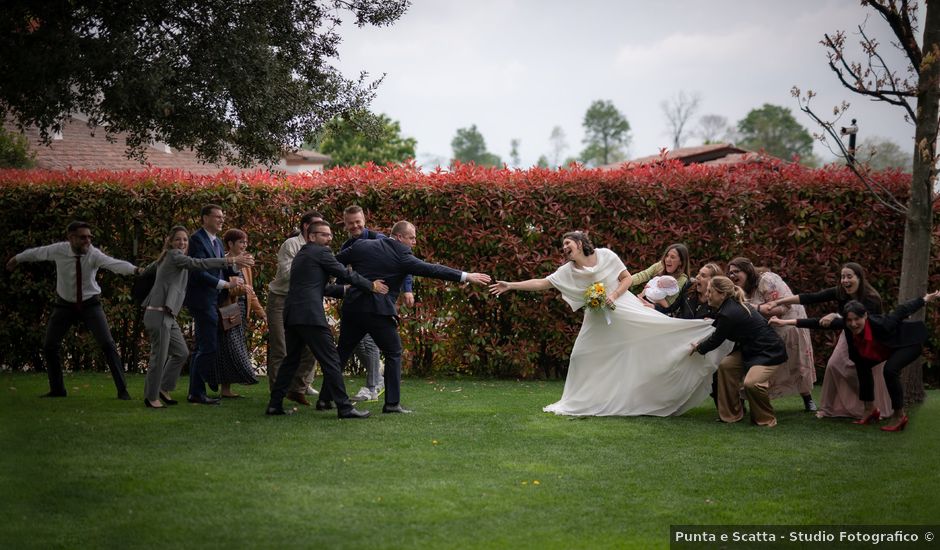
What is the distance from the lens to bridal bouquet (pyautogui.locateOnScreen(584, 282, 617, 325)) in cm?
1042

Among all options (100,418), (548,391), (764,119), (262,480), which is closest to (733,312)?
(548,391)

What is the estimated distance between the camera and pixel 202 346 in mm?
10695

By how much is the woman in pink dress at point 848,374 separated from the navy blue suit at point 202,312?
22.9 ft

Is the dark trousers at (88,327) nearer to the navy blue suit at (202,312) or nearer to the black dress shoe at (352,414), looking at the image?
the navy blue suit at (202,312)

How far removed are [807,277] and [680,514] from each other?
26.9 ft

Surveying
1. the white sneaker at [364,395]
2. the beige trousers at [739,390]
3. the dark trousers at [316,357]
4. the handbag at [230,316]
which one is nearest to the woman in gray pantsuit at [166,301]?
the handbag at [230,316]

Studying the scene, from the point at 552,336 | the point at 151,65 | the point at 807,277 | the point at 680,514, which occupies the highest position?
the point at 151,65

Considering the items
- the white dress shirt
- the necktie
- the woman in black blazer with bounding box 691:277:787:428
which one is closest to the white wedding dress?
the woman in black blazer with bounding box 691:277:787:428

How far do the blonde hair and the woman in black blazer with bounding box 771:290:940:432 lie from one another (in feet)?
2.81

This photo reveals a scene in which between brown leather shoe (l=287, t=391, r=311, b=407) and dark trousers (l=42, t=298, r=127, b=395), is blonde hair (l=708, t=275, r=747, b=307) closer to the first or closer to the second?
brown leather shoe (l=287, t=391, r=311, b=407)

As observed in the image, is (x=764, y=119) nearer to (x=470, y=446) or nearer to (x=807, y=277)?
(x=807, y=277)

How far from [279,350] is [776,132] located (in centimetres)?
10450

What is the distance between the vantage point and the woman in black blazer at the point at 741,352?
9852 millimetres

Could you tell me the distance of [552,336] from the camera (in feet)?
45.0
